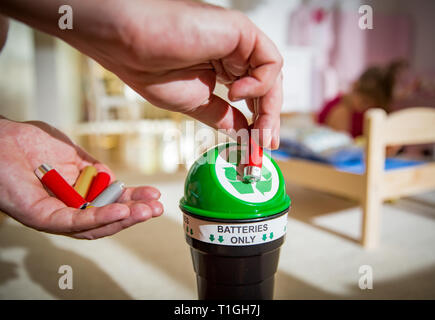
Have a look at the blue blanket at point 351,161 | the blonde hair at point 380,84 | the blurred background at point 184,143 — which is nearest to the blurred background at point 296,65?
the blurred background at point 184,143

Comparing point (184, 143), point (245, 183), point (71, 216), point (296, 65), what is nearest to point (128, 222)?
point (71, 216)

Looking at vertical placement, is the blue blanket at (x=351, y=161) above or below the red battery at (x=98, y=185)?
below

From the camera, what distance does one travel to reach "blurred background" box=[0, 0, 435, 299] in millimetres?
941

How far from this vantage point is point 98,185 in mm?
655

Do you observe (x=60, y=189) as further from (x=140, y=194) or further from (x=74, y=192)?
(x=140, y=194)

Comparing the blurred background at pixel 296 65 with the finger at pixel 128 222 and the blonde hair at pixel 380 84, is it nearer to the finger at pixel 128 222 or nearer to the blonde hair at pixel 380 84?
the blonde hair at pixel 380 84

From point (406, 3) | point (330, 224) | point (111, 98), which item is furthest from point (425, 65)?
point (111, 98)

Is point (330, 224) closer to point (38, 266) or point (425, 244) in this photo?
point (425, 244)

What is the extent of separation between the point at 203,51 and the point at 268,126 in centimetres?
16

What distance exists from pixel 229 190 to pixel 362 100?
73.3 inches

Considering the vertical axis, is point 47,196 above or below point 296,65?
below

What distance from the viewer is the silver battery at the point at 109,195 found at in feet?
1.95

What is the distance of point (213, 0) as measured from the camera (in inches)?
98.0

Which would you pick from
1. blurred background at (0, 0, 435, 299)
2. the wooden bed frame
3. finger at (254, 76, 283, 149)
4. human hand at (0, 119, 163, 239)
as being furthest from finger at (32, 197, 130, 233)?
the wooden bed frame
